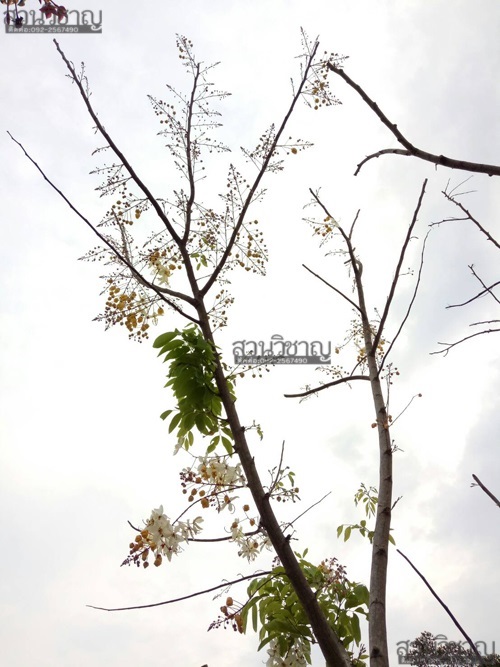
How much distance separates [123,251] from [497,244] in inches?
89.5

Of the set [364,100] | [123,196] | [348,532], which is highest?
[123,196]

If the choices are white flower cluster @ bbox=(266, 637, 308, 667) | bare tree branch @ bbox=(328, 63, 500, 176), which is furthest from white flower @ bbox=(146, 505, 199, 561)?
bare tree branch @ bbox=(328, 63, 500, 176)

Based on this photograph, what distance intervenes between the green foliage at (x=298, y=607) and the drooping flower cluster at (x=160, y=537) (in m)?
0.43

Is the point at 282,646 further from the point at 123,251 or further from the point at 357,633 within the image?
the point at 123,251

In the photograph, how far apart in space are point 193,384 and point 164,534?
703 millimetres

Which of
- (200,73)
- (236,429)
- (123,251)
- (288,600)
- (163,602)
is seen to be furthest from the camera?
(200,73)

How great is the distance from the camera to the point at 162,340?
3057 mm

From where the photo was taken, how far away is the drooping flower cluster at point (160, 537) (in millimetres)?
2619

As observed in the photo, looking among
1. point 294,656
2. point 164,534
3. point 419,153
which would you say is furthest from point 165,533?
point 419,153

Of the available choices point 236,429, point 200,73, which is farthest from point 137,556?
point 200,73

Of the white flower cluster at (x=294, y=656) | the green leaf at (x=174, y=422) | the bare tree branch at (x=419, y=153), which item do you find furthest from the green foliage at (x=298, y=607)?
the bare tree branch at (x=419, y=153)

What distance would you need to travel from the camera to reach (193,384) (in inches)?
114

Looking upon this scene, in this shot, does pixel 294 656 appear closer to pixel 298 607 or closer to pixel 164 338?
pixel 298 607

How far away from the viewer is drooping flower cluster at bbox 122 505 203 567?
262 cm
